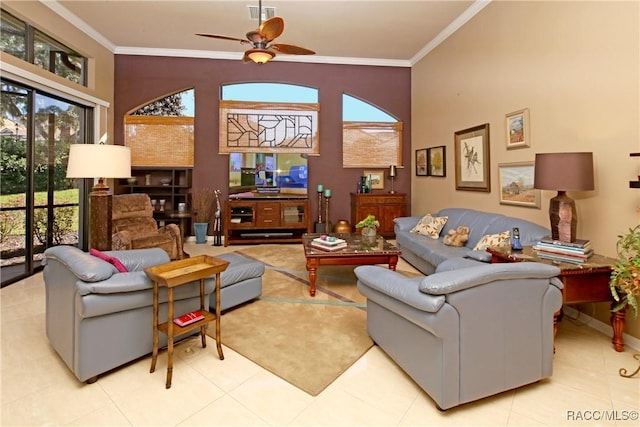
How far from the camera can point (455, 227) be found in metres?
4.44

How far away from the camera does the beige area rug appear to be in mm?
2219

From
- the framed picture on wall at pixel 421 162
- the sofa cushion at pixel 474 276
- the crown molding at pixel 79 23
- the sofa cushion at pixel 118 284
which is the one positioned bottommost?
the sofa cushion at pixel 118 284

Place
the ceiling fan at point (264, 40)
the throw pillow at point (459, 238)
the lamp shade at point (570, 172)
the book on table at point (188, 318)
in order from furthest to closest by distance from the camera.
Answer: the throw pillow at point (459, 238) < the ceiling fan at point (264, 40) < the lamp shade at point (570, 172) < the book on table at point (188, 318)

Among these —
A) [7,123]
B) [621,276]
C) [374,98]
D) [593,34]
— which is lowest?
[621,276]

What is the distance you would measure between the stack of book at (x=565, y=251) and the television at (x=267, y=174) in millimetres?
4309

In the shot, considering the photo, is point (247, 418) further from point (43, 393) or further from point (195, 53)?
point (195, 53)

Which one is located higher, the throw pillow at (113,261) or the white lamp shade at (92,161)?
the white lamp shade at (92,161)

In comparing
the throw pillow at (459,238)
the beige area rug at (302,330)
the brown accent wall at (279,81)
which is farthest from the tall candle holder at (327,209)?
the throw pillow at (459,238)

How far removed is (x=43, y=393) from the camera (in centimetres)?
196

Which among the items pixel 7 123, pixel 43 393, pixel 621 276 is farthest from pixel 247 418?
pixel 7 123

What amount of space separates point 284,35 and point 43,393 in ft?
17.2

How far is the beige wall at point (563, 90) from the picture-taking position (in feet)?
8.63

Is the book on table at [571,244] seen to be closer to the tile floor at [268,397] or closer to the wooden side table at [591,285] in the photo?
the wooden side table at [591,285]

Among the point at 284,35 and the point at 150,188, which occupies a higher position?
the point at 284,35
